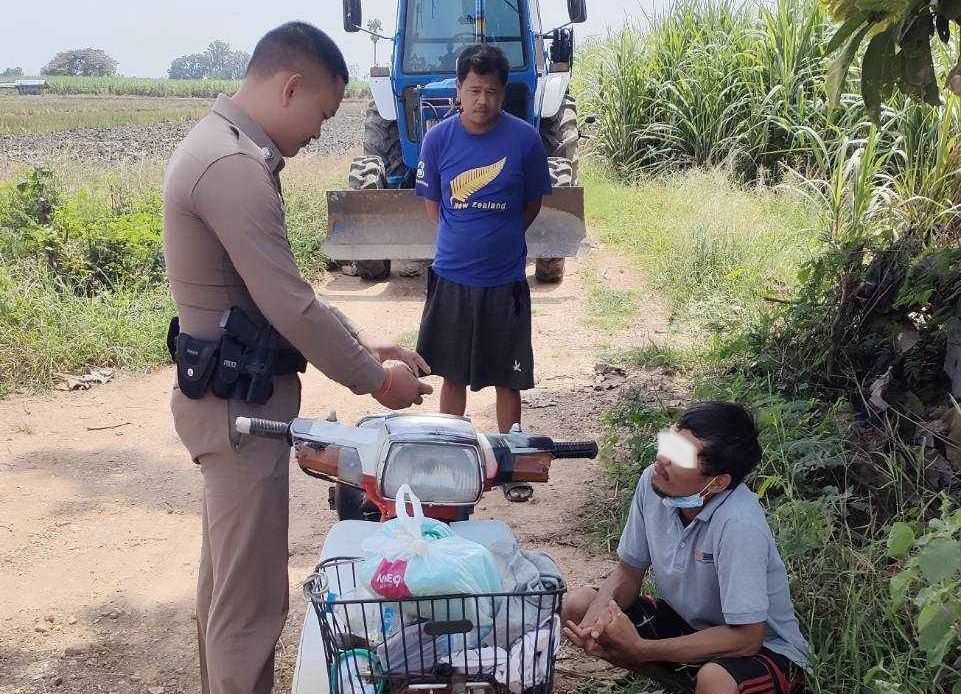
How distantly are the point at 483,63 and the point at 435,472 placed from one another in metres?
2.67

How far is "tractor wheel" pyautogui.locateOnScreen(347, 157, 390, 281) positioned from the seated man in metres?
6.21

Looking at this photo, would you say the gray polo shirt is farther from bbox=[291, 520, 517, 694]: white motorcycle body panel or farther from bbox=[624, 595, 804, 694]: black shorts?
bbox=[291, 520, 517, 694]: white motorcycle body panel

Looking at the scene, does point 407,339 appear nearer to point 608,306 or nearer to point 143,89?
point 608,306

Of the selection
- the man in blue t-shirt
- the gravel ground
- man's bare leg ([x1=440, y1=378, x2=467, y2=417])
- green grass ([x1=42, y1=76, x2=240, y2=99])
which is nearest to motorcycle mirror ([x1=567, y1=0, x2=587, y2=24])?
the man in blue t-shirt

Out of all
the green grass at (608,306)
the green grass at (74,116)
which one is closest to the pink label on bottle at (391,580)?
the green grass at (608,306)

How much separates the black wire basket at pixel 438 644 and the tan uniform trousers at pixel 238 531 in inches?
31.8

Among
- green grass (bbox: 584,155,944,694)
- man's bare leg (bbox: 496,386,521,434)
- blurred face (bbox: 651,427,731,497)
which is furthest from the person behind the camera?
man's bare leg (bbox: 496,386,521,434)

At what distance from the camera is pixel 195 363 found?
2.38 m

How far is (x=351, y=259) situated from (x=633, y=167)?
620 cm

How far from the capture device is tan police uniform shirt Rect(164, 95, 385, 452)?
2.23 metres

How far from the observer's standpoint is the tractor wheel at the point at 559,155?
8.41m

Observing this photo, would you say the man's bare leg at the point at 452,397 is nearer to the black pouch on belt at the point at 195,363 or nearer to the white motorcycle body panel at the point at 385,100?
the black pouch on belt at the point at 195,363

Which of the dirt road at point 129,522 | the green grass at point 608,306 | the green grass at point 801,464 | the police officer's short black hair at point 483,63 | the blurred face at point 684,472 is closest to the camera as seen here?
the blurred face at point 684,472

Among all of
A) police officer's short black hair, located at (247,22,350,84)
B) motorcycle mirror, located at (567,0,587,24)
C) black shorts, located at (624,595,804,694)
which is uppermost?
motorcycle mirror, located at (567,0,587,24)
